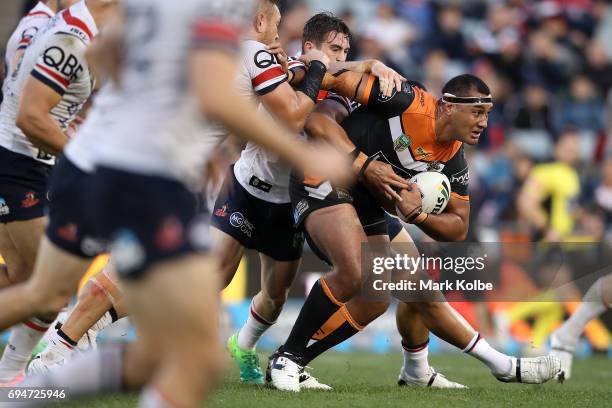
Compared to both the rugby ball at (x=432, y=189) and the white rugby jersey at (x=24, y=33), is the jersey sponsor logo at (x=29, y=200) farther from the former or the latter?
the rugby ball at (x=432, y=189)

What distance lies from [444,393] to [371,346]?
200 inches

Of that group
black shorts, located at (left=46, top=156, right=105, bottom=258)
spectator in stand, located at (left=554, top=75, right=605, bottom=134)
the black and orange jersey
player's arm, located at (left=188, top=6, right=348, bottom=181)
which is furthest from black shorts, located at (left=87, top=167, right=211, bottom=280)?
spectator in stand, located at (left=554, top=75, right=605, bottom=134)

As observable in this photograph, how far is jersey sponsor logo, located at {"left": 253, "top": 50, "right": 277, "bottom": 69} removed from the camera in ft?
21.8

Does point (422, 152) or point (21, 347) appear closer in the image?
point (21, 347)

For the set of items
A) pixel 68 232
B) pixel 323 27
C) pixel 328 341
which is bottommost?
pixel 328 341

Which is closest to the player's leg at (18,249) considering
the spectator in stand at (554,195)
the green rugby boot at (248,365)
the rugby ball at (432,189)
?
the green rugby boot at (248,365)

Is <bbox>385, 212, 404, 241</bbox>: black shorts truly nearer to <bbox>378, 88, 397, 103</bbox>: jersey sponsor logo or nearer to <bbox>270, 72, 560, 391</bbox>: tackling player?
<bbox>270, 72, 560, 391</bbox>: tackling player

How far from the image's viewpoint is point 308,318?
675 centimetres

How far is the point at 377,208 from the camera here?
7.20 meters

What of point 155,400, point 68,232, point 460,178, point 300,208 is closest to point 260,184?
point 300,208

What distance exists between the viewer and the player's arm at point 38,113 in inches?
237

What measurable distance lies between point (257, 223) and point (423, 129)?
4.64ft

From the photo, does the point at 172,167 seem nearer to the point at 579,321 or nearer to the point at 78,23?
the point at 78,23

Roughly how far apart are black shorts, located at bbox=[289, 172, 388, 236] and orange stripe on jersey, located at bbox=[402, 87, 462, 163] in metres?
0.48
